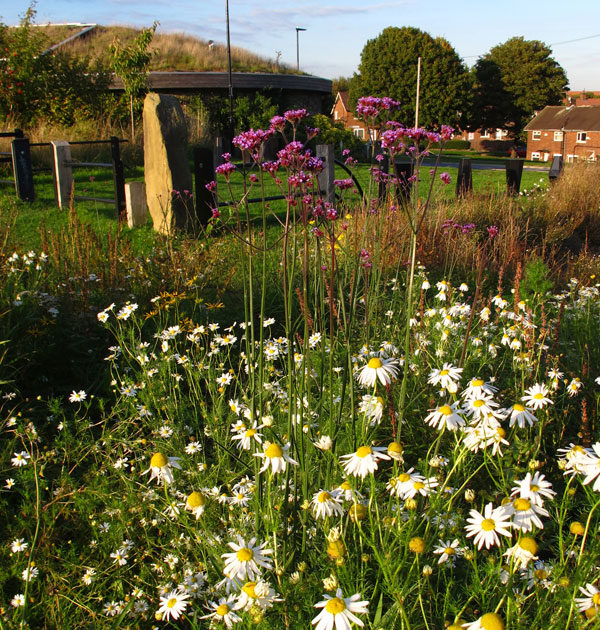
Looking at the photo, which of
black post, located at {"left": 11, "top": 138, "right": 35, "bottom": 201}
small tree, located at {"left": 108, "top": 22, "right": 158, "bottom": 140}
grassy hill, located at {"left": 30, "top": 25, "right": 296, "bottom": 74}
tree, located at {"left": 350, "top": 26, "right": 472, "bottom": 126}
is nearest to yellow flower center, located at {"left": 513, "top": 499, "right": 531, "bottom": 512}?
black post, located at {"left": 11, "top": 138, "right": 35, "bottom": 201}

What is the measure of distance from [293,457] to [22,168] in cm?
914

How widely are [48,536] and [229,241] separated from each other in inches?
162

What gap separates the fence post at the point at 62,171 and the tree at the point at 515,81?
45893 mm

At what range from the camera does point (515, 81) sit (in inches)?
1987

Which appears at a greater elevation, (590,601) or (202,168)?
(202,168)

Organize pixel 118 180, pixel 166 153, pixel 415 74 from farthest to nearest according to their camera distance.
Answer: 1. pixel 415 74
2. pixel 118 180
3. pixel 166 153

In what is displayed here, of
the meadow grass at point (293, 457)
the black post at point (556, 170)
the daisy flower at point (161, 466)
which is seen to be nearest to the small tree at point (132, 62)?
the black post at point (556, 170)

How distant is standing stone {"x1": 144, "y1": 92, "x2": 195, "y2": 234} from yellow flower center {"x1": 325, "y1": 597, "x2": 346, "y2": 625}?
6546mm

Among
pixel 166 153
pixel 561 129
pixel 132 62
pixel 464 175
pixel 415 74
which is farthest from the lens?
pixel 561 129

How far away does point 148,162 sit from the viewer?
25.0ft

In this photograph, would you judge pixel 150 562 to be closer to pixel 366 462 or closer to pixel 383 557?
pixel 383 557

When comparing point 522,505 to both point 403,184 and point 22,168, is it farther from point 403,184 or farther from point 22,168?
point 22,168

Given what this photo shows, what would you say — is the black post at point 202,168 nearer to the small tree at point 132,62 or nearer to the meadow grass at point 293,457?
the meadow grass at point 293,457

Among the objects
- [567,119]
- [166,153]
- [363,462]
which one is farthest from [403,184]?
[567,119]
